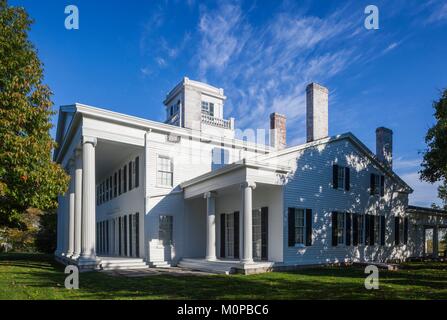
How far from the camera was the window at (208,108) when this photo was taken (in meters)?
25.4

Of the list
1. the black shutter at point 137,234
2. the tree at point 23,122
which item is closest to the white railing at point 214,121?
the black shutter at point 137,234

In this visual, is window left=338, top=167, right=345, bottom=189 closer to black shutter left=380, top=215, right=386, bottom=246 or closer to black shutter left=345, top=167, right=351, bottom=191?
black shutter left=345, top=167, right=351, bottom=191

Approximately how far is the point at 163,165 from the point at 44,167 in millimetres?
6625

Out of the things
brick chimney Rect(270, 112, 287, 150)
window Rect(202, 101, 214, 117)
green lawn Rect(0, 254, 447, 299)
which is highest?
window Rect(202, 101, 214, 117)

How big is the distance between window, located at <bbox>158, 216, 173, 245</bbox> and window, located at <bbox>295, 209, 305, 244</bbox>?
21.3ft

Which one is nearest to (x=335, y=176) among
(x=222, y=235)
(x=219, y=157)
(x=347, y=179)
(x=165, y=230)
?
(x=347, y=179)

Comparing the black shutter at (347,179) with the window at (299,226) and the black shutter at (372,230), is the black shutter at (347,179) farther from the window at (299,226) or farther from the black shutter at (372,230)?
the window at (299,226)

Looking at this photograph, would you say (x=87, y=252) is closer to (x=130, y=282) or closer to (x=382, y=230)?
(x=130, y=282)

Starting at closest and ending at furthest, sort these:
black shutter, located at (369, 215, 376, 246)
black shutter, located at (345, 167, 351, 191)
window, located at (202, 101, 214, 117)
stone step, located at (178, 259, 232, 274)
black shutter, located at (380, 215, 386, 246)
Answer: stone step, located at (178, 259, 232, 274) < black shutter, located at (345, 167, 351, 191) < black shutter, located at (369, 215, 376, 246) < black shutter, located at (380, 215, 386, 246) < window, located at (202, 101, 214, 117)

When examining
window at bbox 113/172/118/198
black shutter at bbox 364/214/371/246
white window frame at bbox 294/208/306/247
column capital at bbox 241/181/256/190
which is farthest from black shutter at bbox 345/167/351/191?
window at bbox 113/172/118/198

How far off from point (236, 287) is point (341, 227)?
9.44m

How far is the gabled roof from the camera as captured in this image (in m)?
16.5

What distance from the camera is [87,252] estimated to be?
16.4 metres

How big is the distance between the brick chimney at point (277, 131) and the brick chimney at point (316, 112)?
12.3 feet
